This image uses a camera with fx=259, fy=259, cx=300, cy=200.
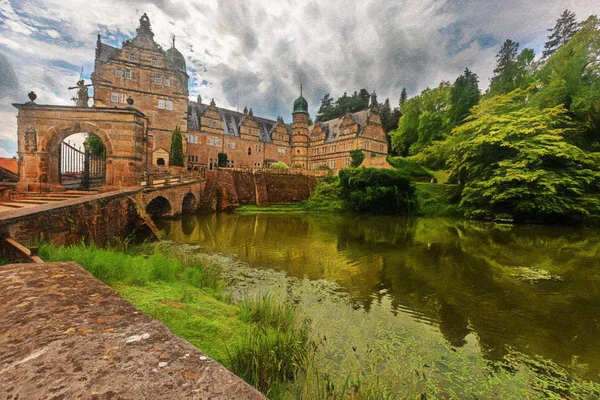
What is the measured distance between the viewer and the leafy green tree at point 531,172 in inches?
731

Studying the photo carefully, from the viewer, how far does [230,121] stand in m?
40.8

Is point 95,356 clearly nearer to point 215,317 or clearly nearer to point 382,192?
point 215,317

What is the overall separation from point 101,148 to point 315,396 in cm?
3504

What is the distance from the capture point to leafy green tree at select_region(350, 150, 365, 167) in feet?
125

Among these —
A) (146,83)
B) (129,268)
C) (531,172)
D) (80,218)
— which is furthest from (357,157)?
(129,268)

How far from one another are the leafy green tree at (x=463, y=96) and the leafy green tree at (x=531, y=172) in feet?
45.0

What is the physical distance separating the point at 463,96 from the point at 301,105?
23.9m

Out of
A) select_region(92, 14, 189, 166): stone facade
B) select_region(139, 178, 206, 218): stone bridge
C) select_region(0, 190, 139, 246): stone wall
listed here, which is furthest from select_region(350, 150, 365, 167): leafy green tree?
select_region(0, 190, 139, 246): stone wall

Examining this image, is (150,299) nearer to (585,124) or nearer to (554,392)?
(554,392)

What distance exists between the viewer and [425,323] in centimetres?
530

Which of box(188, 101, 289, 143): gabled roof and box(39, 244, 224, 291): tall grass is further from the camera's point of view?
box(188, 101, 289, 143): gabled roof

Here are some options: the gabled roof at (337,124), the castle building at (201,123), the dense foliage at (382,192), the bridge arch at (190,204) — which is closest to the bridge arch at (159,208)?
the castle building at (201,123)

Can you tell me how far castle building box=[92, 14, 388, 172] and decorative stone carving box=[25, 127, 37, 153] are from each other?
5.93m

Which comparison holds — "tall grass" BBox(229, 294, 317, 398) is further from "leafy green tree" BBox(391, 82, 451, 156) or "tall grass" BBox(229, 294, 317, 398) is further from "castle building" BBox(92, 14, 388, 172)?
"leafy green tree" BBox(391, 82, 451, 156)
